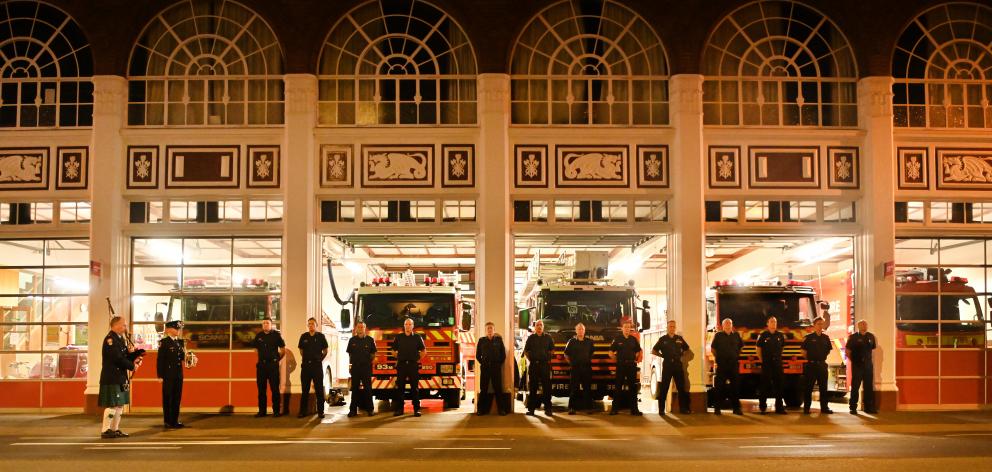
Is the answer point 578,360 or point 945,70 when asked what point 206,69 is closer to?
point 578,360

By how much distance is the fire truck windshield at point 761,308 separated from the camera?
23312 millimetres

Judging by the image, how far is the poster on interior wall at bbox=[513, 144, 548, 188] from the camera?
2250 cm

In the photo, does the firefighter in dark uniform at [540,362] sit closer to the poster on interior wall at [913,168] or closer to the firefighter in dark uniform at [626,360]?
the firefighter in dark uniform at [626,360]

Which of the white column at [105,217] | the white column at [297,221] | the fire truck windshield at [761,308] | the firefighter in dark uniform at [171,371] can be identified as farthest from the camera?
the fire truck windshield at [761,308]

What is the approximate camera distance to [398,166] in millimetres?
22516

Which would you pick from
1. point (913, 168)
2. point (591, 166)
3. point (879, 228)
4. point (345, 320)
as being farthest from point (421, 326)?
point (913, 168)

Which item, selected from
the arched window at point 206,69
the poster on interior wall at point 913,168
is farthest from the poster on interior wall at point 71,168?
the poster on interior wall at point 913,168

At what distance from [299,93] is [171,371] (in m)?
6.63

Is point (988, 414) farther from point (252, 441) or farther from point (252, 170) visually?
point (252, 170)

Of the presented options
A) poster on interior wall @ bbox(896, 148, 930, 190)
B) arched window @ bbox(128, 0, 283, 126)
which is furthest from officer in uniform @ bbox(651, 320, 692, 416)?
arched window @ bbox(128, 0, 283, 126)

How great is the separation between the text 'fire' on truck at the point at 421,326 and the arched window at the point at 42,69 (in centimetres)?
732

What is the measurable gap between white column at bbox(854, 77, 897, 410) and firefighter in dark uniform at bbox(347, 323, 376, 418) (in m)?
10.7

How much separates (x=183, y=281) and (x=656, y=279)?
1868 centimetres

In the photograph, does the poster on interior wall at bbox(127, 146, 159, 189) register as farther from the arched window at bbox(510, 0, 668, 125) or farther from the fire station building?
the arched window at bbox(510, 0, 668, 125)
